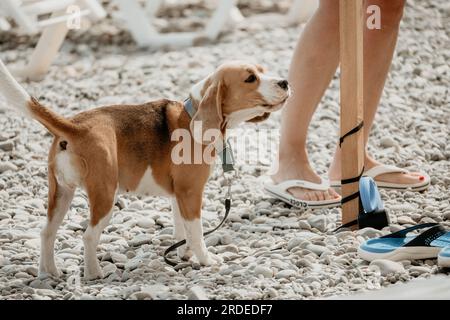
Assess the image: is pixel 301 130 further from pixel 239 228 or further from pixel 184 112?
pixel 184 112

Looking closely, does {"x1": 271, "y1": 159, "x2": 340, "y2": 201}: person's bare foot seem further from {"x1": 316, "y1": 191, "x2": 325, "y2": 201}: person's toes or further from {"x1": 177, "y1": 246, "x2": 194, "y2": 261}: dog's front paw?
{"x1": 177, "y1": 246, "x2": 194, "y2": 261}: dog's front paw

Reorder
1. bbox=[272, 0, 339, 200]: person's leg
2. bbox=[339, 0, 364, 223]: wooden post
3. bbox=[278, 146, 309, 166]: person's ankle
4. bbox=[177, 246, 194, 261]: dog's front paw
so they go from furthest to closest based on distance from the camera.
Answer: bbox=[278, 146, 309, 166]: person's ankle → bbox=[272, 0, 339, 200]: person's leg → bbox=[339, 0, 364, 223]: wooden post → bbox=[177, 246, 194, 261]: dog's front paw

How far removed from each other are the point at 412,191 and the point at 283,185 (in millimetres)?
671

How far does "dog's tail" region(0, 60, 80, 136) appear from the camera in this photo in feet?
12.0

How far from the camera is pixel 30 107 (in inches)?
144

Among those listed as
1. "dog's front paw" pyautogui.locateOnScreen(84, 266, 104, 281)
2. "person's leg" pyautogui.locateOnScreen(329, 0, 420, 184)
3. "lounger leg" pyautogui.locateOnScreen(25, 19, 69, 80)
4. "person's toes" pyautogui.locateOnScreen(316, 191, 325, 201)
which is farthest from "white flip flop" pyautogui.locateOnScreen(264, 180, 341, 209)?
"lounger leg" pyautogui.locateOnScreen(25, 19, 69, 80)

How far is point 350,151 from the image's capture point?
14.3 feet

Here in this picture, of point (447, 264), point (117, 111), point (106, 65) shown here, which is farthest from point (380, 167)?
point (106, 65)

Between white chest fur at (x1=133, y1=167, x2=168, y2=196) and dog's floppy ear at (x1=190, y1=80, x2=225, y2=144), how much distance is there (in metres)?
0.23

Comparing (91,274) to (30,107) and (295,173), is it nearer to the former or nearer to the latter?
(30,107)

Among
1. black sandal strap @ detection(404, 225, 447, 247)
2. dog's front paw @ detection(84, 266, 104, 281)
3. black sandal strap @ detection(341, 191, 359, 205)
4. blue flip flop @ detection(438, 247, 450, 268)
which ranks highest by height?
black sandal strap @ detection(341, 191, 359, 205)

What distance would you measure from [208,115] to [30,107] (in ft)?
2.22
